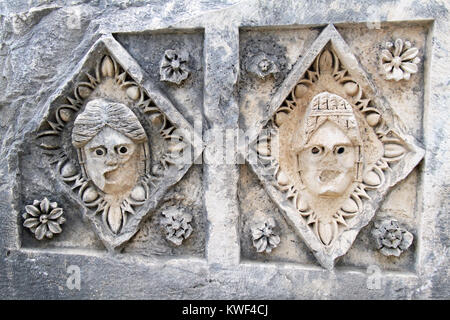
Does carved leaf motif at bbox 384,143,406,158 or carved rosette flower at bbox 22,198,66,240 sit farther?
Result: carved rosette flower at bbox 22,198,66,240

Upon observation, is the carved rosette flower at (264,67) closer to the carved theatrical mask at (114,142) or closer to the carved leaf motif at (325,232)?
the carved theatrical mask at (114,142)

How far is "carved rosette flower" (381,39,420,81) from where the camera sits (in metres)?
2.24

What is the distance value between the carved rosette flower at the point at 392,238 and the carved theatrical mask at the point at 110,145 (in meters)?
1.28

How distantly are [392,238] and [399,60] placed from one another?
0.90 m

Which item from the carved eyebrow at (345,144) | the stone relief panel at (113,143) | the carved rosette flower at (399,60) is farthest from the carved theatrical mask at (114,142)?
the carved rosette flower at (399,60)

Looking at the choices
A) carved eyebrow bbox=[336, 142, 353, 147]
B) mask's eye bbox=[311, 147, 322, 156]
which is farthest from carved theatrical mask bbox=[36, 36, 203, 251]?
carved eyebrow bbox=[336, 142, 353, 147]

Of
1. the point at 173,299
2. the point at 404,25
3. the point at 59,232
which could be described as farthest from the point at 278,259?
the point at 404,25

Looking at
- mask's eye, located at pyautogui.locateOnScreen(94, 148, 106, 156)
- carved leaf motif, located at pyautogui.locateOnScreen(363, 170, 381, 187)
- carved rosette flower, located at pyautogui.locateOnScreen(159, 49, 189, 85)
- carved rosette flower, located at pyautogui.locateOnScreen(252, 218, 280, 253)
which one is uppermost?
carved rosette flower, located at pyautogui.locateOnScreen(159, 49, 189, 85)

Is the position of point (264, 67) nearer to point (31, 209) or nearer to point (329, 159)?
point (329, 159)

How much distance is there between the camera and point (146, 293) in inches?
94.7

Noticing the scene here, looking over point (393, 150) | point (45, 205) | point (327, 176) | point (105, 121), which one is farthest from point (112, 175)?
point (393, 150)

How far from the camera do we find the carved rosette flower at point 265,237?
234cm

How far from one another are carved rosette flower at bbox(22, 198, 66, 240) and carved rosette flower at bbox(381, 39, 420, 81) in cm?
187

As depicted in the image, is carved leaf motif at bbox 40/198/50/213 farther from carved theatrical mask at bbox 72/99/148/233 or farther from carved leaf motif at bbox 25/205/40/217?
carved theatrical mask at bbox 72/99/148/233
